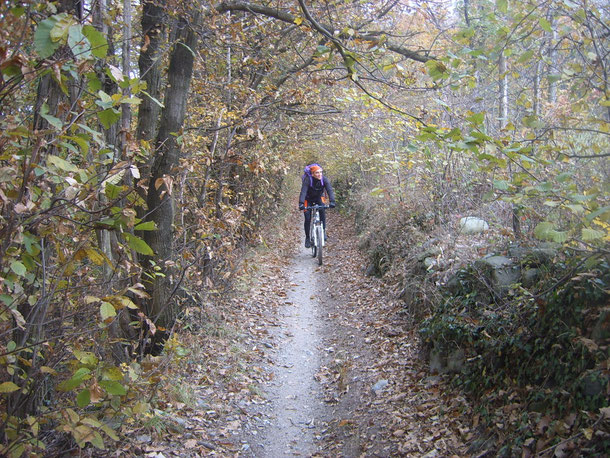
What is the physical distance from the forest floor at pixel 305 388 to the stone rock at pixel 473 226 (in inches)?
68.1

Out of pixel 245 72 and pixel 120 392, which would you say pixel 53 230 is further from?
pixel 245 72

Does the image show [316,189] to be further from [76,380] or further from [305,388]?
[76,380]

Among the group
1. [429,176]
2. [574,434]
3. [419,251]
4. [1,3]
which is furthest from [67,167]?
[429,176]

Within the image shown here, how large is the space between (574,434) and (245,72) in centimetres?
893

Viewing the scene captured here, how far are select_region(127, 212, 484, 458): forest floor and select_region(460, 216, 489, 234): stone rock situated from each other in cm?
173

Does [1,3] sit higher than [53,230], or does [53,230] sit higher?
[1,3]

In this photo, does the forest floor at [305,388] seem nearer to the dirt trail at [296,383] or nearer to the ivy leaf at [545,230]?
the dirt trail at [296,383]

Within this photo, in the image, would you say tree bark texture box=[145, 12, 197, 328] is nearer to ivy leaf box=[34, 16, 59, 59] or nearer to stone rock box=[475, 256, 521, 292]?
ivy leaf box=[34, 16, 59, 59]

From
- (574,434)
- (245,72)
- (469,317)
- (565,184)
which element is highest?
(245,72)

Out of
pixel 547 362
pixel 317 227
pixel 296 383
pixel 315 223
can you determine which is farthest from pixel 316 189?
pixel 547 362

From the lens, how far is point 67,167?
2.40m

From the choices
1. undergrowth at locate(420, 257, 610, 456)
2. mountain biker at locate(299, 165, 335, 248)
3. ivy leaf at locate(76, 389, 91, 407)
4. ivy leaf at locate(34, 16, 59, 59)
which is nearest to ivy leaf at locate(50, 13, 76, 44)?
ivy leaf at locate(34, 16, 59, 59)

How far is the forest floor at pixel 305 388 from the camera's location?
4.64 m

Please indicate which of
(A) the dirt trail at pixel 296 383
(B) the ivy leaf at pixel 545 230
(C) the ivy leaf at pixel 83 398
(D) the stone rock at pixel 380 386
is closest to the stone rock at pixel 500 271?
(D) the stone rock at pixel 380 386
